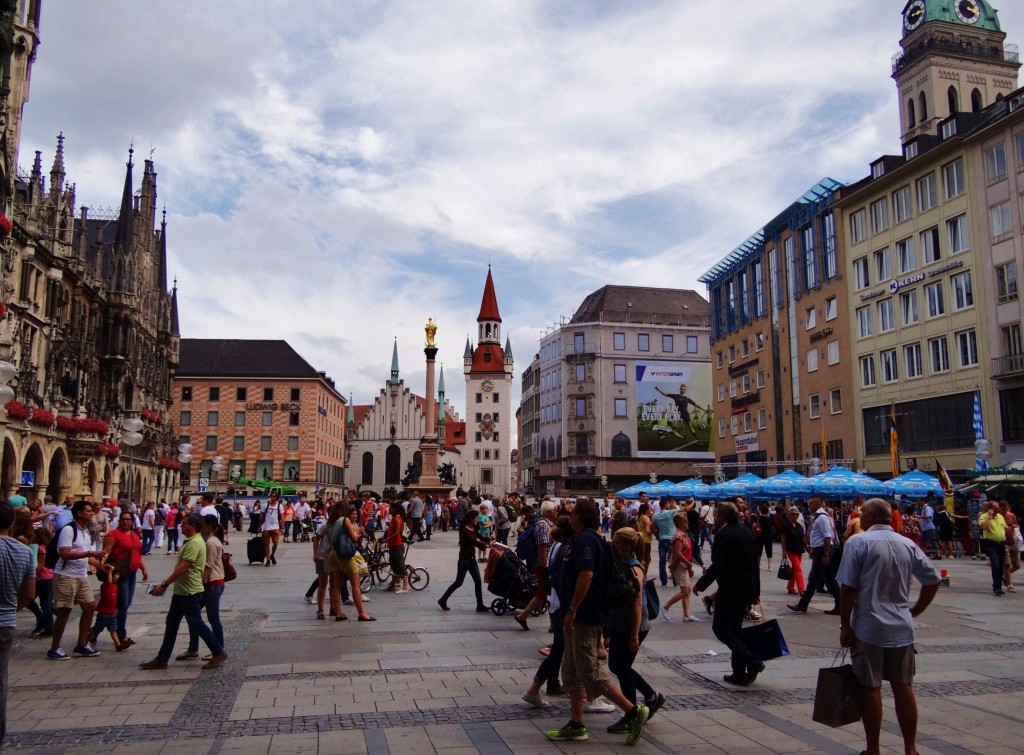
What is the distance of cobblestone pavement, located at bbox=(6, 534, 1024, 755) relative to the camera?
642 cm

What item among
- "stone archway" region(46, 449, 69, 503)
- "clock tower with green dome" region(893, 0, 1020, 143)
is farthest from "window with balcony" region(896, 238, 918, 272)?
"stone archway" region(46, 449, 69, 503)

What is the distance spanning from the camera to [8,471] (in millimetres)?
33469

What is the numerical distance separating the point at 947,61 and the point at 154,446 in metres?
64.2

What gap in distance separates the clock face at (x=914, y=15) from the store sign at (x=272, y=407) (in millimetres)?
63414

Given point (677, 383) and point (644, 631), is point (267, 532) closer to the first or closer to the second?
point (644, 631)

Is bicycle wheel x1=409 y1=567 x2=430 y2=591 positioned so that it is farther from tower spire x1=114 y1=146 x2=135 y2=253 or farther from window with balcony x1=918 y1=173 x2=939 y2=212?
tower spire x1=114 y1=146 x2=135 y2=253

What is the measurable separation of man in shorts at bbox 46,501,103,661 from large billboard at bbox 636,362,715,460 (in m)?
82.3

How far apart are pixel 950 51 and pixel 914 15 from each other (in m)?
4.83

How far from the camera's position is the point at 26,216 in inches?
1481

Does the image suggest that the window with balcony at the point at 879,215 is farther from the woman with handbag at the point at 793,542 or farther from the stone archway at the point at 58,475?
the stone archway at the point at 58,475

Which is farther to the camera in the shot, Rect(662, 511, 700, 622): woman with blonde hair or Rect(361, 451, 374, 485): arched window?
Rect(361, 451, 374, 485): arched window

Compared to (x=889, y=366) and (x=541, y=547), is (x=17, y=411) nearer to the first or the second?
(x=541, y=547)

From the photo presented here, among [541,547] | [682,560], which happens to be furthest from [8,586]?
[682,560]

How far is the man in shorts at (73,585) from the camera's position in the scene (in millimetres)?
9758
